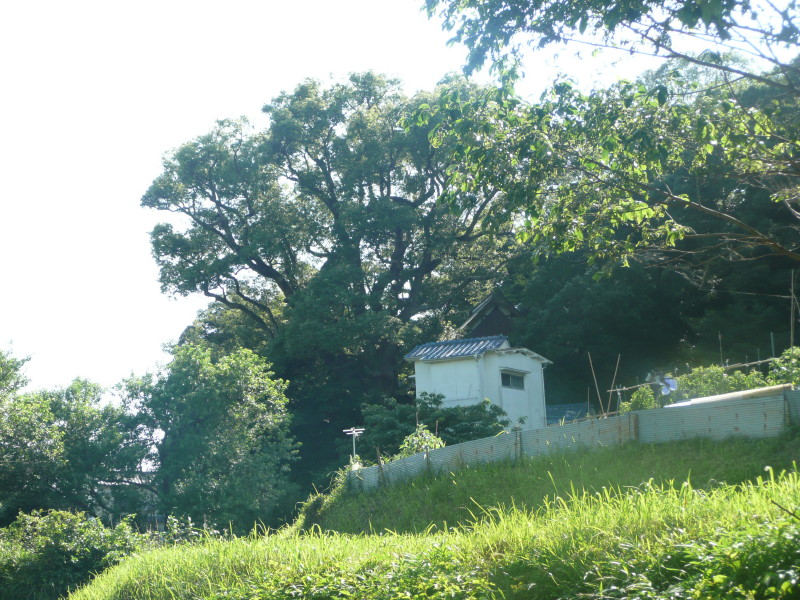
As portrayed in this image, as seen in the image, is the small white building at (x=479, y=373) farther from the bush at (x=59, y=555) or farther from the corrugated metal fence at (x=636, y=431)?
the bush at (x=59, y=555)

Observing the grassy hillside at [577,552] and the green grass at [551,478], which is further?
the green grass at [551,478]

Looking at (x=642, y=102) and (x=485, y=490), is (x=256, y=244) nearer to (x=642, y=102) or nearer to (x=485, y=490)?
(x=485, y=490)

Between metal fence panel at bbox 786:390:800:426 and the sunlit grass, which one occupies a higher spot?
metal fence panel at bbox 786:390:800:426

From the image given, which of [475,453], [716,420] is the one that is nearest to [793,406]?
[716,420]

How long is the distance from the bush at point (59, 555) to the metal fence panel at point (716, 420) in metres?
9.41

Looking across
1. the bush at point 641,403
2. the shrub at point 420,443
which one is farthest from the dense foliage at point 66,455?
the bush at point 641,403

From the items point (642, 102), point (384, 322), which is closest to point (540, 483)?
point (642, 102)

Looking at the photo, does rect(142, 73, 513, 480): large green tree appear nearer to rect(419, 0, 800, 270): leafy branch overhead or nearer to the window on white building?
the window on white building

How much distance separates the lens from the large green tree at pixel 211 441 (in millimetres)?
25016

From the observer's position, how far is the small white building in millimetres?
29656

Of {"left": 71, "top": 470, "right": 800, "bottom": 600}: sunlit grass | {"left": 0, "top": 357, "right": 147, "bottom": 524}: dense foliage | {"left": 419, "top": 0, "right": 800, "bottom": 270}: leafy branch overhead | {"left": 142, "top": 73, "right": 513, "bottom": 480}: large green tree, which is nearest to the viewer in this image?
{"left": 71, "top": 470, "right": 800, "bottom": 600}: sunlit grass

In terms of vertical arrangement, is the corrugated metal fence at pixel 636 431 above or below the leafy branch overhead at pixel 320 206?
below

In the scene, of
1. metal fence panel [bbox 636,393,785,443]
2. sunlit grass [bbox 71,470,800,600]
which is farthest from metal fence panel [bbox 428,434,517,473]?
sunlit grass [bbox 71,470,800,600]

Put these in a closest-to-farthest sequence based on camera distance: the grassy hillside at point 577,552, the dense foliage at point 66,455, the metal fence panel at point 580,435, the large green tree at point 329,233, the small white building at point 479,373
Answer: the grassy hillside at point 577,552
the metal fence panel at point 580,435
the dense foliage at point 66,455
the small white building at point 479,373
the large green tree at point 329,233
